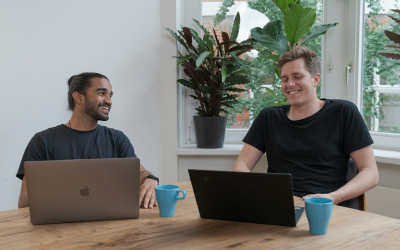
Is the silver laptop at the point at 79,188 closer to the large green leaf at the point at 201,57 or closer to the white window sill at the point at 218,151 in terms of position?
the large green leaf at the point at 201,57

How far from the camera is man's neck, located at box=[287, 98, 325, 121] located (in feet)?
5.82

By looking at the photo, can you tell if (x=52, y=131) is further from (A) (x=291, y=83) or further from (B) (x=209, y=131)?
(A) (x=291, y=83)

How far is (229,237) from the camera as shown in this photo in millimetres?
919

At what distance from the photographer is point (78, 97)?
189cm

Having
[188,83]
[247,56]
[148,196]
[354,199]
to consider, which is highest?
[247,56]

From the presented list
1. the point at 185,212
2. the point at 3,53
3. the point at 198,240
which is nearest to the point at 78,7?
the point at 3,53

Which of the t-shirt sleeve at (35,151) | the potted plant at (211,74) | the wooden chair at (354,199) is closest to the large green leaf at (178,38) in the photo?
the potted plant at (211,74)

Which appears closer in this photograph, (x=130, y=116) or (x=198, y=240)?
(x=198, y=240)

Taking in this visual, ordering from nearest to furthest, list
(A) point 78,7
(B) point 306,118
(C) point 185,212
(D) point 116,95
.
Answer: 1. (C) point 185,212
2. (B) point 306,118
3. (A) point 78,7
4. (D) point 116,95

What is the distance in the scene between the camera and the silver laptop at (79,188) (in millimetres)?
1013

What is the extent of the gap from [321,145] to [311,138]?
0.06 m

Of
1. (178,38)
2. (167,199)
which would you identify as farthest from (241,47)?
(167,199)

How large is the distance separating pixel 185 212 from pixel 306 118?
92 cm

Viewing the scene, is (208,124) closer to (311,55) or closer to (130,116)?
(130,116)
